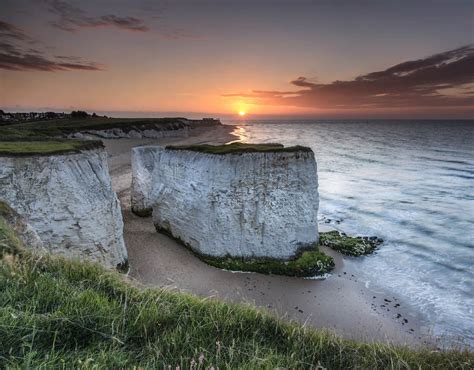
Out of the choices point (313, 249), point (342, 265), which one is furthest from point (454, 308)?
point (313, 249)

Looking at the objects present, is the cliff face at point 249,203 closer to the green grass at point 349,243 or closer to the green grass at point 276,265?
the green grass at point 276,265

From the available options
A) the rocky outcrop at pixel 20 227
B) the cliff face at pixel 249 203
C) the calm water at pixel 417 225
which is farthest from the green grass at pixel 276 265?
the rocky outcrop at pixel 20 227

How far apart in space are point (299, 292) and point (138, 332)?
11091 millimetres

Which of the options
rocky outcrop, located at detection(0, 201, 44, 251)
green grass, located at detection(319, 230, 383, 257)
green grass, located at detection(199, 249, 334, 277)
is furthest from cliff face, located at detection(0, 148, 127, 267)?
green grass, located at detection(319, 230, 383, 257)

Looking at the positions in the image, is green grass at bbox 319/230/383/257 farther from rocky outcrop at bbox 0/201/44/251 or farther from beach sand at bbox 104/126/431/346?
rocky outcrop at bbox 0/201/44/251

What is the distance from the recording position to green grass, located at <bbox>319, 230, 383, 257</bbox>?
63.8ft

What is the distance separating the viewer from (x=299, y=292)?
14.6 meters

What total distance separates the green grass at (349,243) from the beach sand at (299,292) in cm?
151

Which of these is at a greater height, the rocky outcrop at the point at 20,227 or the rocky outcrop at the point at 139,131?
the rocky outcrop at the point at 20,227

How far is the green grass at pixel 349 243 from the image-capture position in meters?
19.4

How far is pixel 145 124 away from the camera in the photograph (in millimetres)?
82250

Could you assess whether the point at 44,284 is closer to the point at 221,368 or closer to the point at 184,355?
the point at 184,355

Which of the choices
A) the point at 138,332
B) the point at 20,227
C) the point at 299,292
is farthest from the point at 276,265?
the point at 138,332

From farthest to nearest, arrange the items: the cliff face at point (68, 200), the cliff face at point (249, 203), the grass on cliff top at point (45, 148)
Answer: the cliff face at point (249, 203) → the grass on cliff top at point (45, 148) → the cliff face at point (68, 200)
